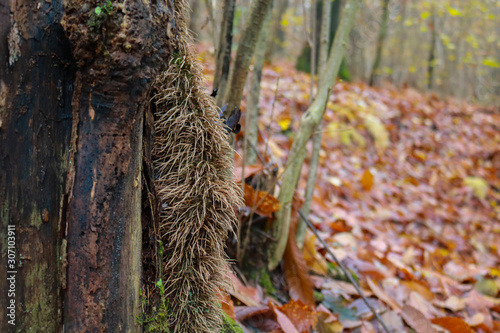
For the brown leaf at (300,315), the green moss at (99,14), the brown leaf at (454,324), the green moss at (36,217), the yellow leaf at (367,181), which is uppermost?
the green moss at (99,14)

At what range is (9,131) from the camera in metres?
0.93

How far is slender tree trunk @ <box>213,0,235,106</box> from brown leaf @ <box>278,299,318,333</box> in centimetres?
110

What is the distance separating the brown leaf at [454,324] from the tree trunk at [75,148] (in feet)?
6.92

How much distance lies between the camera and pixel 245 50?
1742 millimetres

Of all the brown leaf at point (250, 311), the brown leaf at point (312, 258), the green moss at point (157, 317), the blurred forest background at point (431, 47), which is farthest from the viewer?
the blurred forest background at point (431, 47)

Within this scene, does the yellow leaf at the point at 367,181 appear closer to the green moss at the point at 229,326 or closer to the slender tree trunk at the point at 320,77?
the slender tree trunk at the point at 320,77

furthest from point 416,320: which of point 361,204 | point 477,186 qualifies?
point 477,186

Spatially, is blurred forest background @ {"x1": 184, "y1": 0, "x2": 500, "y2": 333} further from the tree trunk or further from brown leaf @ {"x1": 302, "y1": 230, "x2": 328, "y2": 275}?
the tree trunk

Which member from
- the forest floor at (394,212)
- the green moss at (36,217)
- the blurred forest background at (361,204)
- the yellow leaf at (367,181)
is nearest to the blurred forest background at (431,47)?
the blurred forest background at (361,204)

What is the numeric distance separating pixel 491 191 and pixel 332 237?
5179 millimetres

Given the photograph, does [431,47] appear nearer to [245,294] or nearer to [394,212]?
[394,212]

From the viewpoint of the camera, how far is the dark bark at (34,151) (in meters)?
0.92

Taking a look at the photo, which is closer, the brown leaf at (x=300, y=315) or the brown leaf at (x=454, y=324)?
the brown leaf at (x=300, y=315)

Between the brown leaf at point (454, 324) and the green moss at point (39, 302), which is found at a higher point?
the green moss at point (39, 302)
